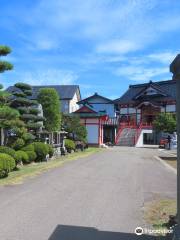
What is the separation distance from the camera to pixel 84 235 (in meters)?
7.30

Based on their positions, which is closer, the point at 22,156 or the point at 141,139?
the point at 22,156

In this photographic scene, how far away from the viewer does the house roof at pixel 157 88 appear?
61247 mm

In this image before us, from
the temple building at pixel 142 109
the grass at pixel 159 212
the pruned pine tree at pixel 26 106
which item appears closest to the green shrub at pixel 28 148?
the pruned pine tree at pixel 26 106

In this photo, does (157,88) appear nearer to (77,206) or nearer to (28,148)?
(28,148)

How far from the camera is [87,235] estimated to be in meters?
7.31

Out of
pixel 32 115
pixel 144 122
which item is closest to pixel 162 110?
pixel 144 122

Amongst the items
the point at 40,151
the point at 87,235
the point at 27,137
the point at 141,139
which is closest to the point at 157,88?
the point at 141,139

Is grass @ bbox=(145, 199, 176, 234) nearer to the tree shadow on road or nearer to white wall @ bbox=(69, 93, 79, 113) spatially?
the tree shadow on road

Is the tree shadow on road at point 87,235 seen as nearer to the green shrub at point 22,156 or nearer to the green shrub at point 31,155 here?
the green shrub at point 22,156

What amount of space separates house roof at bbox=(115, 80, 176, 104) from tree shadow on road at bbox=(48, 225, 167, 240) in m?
53.3

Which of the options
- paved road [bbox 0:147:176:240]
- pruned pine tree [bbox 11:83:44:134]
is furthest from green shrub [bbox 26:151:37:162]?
paved road [bbox 0:147:176:240]

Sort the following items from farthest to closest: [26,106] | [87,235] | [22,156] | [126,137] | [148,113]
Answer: [148,113] → [126,137] → [26,106] → [22,156] → [87,235]

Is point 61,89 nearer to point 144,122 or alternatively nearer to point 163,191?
point 144,122

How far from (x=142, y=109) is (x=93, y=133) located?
14477mm
